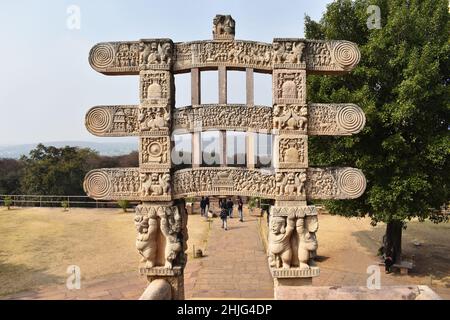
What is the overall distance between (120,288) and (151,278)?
4911 mm

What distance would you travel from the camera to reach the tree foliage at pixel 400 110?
8.59m

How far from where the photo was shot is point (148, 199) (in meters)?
5.82

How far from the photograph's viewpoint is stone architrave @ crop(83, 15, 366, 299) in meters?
5.79

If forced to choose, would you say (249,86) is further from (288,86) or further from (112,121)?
(112,121)

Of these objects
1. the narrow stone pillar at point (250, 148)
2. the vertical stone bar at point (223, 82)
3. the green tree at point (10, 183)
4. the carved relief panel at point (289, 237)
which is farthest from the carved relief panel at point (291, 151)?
the green tree at point (10, 183)

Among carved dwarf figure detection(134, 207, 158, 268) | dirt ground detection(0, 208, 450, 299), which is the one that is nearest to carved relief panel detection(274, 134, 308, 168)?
carved dwarf figure detection(134, 207, 158, 268)

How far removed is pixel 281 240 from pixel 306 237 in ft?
1.42

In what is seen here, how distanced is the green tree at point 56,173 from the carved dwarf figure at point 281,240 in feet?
84.1

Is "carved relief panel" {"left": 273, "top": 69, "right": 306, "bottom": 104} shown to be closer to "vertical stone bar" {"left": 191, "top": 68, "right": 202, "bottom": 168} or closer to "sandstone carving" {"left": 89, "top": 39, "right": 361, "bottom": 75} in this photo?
"sandstone carving" {"left": 89, "top": 39, "right": 361, "bottom": 75}

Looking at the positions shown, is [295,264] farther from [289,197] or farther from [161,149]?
[161,149]

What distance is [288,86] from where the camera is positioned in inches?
231

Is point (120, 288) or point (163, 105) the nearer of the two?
point (163, 105)
